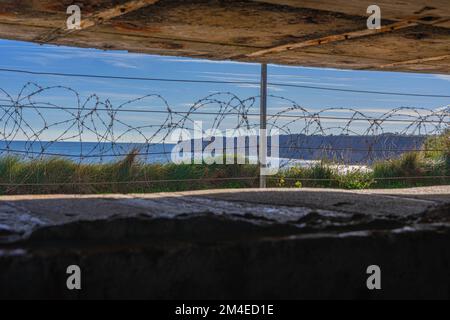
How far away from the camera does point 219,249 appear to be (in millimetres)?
1492

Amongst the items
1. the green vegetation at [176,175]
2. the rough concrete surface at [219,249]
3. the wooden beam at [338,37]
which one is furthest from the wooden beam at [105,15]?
the green vegetation at [176,175]

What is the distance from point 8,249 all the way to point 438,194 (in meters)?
1.76

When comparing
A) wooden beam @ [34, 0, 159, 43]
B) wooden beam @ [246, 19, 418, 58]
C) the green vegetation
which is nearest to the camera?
wooden beam @ [34, 0, 159, 43]

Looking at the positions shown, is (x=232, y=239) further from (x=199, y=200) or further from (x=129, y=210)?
(x=199, y=200)

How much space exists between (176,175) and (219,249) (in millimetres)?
7059

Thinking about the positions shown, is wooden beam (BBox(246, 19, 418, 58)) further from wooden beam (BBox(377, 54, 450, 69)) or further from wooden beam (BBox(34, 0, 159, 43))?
wooden beam (BBox(34, 0, 159, 43))

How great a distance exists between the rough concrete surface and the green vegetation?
16.9 feet

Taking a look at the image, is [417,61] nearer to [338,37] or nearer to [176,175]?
[338,37]

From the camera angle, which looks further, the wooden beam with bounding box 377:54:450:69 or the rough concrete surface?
the wooden beam with bounding box 377:54:450:69

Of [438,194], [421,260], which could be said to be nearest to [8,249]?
[421,260]

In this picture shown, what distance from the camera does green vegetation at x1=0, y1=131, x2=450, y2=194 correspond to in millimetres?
7781

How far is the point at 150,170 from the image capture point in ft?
27.3

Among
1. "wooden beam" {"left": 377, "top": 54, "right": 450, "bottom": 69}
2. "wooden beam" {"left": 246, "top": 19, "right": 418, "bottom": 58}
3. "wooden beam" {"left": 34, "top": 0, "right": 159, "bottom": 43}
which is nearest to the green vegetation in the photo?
"wooden beam" {"left": 377, "top": 54, "right": 450, "bottom": 69}

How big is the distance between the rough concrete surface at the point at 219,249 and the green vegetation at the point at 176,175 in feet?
16.9
